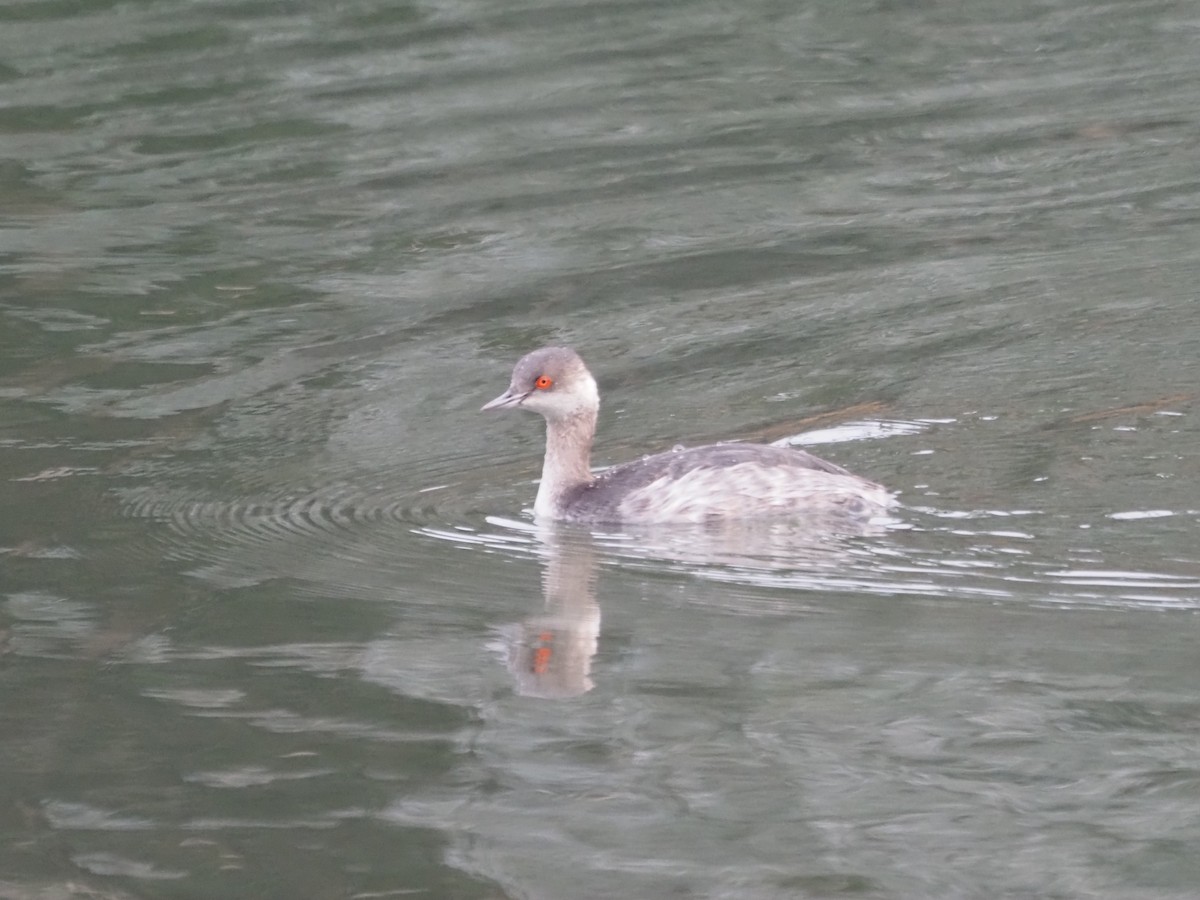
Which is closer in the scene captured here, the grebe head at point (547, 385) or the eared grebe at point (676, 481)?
the eared grebe at point (676, 481)

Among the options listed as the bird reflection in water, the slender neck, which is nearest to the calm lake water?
the bird reflection in water

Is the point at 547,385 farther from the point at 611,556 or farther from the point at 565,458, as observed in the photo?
the point at 611,556

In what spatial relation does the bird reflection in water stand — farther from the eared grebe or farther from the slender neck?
the slender neck

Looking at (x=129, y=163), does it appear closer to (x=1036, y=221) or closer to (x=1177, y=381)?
(x=1036, y=221)

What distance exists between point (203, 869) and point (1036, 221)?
947 cm

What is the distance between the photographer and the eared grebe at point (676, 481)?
9312 millimetres

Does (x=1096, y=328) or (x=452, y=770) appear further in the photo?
(x=1096, y=328)

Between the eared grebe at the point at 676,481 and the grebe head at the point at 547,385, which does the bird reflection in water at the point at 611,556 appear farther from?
the grebe head at the point at 547,385

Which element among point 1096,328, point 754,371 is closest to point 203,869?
point 754,371

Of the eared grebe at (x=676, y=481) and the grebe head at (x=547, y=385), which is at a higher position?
the grebe head at (x=547, y=385)

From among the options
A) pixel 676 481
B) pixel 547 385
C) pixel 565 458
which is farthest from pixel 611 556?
pixel 547 385

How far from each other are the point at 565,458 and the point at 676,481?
67 cm

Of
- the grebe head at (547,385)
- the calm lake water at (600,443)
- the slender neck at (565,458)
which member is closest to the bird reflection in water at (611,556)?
the calm lake water at (600,443)

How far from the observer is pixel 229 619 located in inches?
315
